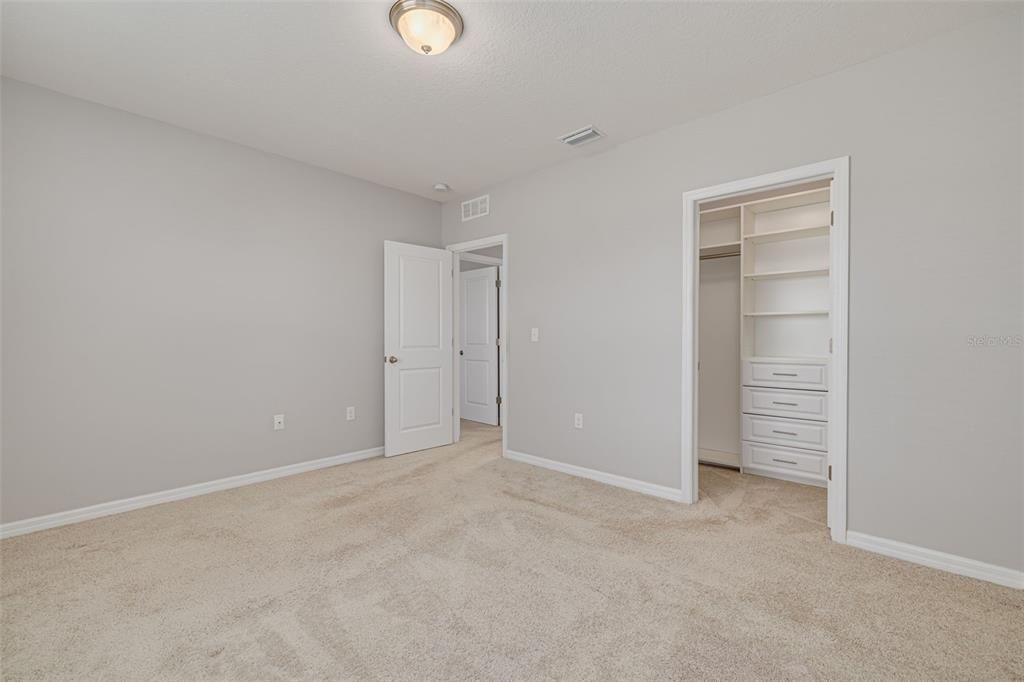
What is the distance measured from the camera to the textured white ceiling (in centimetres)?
205

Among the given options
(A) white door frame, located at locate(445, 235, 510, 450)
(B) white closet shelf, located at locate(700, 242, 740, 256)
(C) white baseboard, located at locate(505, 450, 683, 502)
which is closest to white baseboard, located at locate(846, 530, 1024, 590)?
(C) white baseboard, located at locate(505, 450, 683, 502)

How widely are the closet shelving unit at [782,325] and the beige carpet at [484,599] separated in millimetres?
694

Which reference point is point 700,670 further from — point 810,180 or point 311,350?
point 311,350

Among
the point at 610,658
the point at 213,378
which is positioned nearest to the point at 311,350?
the point at 213,378

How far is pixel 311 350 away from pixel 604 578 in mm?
2947

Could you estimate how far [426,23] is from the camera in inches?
77.8

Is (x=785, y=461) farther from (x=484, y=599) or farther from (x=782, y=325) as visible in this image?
(x=484, y=599)

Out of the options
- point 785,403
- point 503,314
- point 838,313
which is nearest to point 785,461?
point 785,403

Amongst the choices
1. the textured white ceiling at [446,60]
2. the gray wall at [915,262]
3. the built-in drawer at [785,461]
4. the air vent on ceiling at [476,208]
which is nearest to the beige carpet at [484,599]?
the gray wall at [915,262]

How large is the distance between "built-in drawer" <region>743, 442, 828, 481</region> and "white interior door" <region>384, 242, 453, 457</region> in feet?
9.19

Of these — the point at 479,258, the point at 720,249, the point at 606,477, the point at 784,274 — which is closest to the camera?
the point at 606,477

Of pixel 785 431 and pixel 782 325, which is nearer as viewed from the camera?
pixel 785 431

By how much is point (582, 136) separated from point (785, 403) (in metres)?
2.55

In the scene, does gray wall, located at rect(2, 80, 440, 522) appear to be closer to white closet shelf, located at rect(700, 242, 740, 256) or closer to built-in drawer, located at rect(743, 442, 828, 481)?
white closet shelf, located at rect(700, 242, 740, 256)
